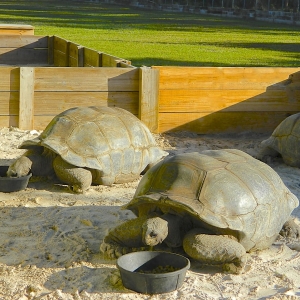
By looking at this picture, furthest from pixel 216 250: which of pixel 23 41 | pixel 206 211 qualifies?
pixel 23 41

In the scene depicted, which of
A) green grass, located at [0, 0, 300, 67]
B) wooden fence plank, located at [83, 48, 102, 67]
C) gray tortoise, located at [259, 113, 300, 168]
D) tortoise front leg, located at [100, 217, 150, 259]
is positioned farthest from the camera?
green grass, located at [0, 0, 300, 67]

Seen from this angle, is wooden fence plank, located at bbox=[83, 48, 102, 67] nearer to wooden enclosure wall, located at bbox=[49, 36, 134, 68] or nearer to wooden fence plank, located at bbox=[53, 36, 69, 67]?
wooden enclosure wall, located at bbox=[49, 36, 134, 68]

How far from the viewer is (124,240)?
4062 mm

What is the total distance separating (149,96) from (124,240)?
366cm

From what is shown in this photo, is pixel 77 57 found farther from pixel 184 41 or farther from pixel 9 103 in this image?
pixel 184 41

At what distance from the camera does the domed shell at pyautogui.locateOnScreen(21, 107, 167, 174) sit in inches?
217

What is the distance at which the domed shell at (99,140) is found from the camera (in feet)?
18.1

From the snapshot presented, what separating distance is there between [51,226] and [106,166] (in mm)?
1061

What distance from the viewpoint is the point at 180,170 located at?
13.3ft

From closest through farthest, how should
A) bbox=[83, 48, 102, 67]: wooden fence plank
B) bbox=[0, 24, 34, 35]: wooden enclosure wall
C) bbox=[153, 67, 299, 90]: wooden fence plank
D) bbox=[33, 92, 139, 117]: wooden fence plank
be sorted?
bbox=[33, 92, 139, 117]: wooden fence plank → bbox=[153, 67, 299, 90]: wooden fence plank → bbox=[83, 48, 102, 67]: wooden fence plank → bbox=[0, 24, 34, 35]: wooden enclosure wall

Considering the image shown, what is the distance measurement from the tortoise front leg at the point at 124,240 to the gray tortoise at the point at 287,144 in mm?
2860

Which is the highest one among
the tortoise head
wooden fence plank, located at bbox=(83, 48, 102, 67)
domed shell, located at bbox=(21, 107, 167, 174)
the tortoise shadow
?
wooden fence plank, located at bbox=(83, 48, 102, 67)

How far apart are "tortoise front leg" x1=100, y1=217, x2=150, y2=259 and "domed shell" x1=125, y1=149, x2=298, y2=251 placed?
0.14 meters

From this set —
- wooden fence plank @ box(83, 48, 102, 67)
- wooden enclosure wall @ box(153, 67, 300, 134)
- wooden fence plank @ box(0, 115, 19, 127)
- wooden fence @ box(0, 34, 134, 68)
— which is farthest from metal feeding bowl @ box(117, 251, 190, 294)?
wooden fence @ box(0, 34, 134, 68)
